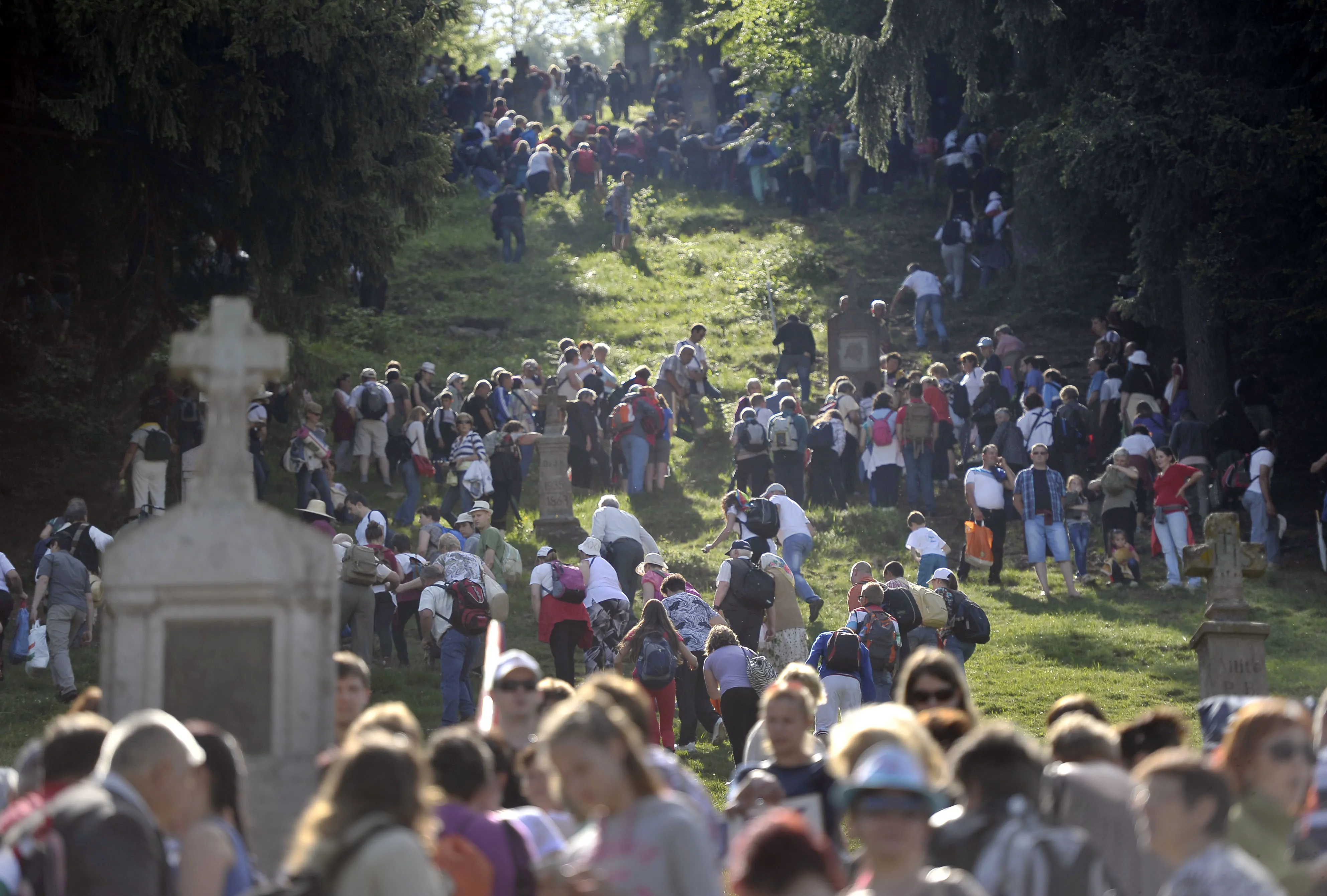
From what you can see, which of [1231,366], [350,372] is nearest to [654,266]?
[350,372]

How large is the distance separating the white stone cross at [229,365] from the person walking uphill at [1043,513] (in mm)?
12863

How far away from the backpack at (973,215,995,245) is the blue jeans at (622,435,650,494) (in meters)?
10.8

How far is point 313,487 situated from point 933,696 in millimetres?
15310

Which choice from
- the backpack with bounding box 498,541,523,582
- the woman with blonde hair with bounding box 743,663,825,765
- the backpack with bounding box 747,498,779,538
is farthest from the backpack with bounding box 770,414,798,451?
the woman with blonde hair with bounding box 743,663,825,765

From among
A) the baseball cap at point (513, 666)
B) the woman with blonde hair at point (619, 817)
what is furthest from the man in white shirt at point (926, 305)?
the woman with blonde hair at point (619, 817)

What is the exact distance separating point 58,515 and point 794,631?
1049 cm

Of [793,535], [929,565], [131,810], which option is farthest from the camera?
[793,535]

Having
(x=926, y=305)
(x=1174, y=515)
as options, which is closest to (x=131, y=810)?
(x=1174, y=515)

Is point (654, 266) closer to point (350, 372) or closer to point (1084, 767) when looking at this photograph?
point (350, 372)

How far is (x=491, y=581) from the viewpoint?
15.4 metres

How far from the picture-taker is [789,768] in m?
7.03

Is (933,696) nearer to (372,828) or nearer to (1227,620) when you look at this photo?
(372,828)

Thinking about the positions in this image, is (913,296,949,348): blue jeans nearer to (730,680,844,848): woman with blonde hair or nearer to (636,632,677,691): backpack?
(636,632,677,691): backpack

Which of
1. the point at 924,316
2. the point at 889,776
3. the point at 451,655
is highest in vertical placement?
the point at 924,316
